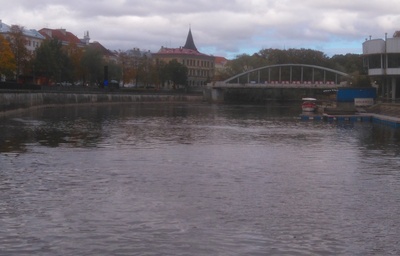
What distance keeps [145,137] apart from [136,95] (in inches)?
2965

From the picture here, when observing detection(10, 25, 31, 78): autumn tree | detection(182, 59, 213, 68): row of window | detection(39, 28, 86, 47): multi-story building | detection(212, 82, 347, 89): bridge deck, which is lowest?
detection(212, 82, 347, 89): bridge deck

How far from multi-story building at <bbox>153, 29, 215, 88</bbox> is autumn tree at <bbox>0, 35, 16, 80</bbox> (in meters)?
102

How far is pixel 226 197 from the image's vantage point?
60.2ft

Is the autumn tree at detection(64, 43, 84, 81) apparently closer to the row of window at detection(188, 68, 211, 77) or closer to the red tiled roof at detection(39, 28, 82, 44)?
the red tiled roof at detection(39, 28, 82, 44)

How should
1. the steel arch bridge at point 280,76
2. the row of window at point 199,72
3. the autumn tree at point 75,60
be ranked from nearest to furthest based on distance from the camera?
the autumn tree at point 75,60 < the steel arch bridge at point 280,76 < the row of window at point 199,72

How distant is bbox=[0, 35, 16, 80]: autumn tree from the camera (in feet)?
247

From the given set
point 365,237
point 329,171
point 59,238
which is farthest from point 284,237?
point 329,171

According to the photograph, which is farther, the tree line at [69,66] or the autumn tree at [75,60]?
the autumn tree at [75,60]

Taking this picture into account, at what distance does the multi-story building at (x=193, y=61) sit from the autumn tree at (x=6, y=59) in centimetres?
10163

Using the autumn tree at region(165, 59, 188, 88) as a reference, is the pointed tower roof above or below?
above

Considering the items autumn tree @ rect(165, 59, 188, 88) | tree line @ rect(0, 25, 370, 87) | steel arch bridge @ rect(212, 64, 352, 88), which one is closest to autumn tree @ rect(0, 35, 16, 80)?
tree line @ rect(0, 25, 370, 87)

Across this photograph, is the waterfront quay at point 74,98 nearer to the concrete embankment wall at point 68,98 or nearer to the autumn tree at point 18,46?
the concrete embankment wall at point 68,98

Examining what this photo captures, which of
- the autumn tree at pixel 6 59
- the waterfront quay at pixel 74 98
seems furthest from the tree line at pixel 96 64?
the waterfront quay at pixel 74 98

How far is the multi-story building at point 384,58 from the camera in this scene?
236 feet
